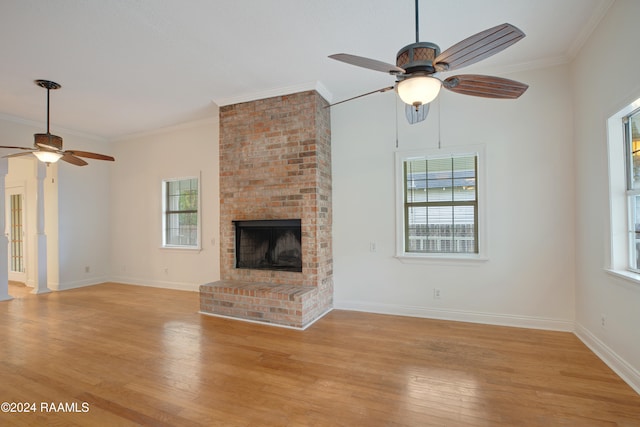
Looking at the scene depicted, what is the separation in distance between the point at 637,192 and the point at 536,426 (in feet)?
6.73

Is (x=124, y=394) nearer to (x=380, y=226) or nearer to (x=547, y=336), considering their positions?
(x=380, y=226)

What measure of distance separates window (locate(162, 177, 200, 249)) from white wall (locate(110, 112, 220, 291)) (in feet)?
0.38

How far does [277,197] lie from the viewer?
433 cm

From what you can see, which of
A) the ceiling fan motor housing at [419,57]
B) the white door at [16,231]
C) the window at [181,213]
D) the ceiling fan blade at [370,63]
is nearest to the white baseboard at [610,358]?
the ceiling fan motor housing at [419,57]

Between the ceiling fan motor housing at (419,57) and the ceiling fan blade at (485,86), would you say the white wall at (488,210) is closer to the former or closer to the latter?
the ceiling fan blade at (485,86)

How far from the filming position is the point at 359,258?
14.3ft

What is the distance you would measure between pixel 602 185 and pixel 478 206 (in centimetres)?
119

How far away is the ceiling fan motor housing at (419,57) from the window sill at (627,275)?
222cm

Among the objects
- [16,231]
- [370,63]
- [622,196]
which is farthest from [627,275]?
[16,231]

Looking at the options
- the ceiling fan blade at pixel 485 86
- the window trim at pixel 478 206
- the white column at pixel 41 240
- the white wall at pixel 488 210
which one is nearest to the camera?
the ceiling fan blade at pixel 485 86

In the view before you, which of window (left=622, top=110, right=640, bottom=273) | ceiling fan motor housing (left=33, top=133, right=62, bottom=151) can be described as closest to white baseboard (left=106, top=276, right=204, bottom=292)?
ceiling fan motor housing (left=33, top=133, right=62, bottom=151)

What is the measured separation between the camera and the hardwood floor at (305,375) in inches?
80.9

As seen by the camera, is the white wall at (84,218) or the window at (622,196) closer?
the window at (622,196)

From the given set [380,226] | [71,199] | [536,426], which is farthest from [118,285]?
[536,426]
